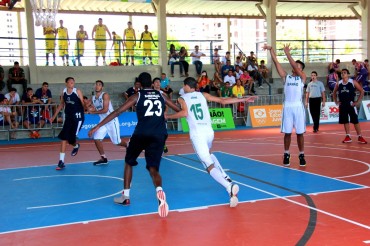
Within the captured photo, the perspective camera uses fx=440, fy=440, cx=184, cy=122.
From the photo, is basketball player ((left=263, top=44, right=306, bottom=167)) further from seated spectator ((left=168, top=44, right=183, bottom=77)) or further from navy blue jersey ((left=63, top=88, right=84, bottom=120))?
seated spectator ((left=168, top=44, right=183, bottom=77))

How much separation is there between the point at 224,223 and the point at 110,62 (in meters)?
20.6

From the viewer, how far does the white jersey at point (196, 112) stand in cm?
702

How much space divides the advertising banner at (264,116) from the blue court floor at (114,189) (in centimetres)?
1083

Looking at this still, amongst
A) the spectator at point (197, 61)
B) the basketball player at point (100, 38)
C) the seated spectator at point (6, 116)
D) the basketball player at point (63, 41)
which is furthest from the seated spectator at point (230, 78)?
the seated spectator at point (6, 116)

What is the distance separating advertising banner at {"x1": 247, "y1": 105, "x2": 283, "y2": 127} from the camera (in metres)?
21.5

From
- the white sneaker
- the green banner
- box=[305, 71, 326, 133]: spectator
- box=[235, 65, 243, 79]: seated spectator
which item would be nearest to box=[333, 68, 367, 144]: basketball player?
box=[305, 71, 326, 133]: spectator

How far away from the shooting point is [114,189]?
8078mm

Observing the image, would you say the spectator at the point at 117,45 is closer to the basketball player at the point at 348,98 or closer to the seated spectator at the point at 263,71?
the seated spectator at the point at 263,71

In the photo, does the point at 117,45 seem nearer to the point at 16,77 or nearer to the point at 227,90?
the point at 16,77

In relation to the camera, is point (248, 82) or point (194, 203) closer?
point (194, 203)

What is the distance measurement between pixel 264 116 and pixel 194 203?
15.3 metres

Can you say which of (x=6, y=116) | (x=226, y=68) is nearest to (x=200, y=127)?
(x=6, y=116)

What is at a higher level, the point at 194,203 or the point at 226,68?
the point at 226,68

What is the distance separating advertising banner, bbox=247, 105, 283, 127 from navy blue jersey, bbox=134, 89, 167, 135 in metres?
15.2
